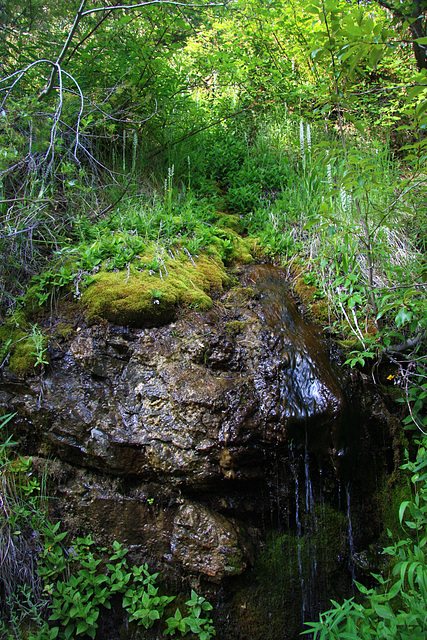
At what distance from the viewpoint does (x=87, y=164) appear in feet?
13.6

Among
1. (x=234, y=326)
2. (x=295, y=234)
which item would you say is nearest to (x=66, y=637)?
(x=234, y=326)

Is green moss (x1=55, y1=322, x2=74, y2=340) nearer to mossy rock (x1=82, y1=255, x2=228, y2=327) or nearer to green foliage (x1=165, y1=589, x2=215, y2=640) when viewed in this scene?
mossy rock (x1=82, y1=255, x2=228, y2=327)

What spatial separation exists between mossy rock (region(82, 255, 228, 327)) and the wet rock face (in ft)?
0.29

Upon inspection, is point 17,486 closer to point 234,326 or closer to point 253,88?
point 234,326

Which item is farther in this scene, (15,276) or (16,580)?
(15,276)

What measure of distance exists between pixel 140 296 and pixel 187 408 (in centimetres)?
86

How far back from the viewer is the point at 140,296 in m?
2.67

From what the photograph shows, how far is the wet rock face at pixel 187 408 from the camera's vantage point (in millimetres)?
2264

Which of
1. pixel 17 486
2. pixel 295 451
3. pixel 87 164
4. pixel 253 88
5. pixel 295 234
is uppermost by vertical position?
pixel 253 88

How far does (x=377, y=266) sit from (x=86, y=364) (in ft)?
8.16

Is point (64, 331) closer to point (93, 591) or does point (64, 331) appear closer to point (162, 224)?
point (162, 224)

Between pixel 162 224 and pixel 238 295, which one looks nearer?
pixel 238 295

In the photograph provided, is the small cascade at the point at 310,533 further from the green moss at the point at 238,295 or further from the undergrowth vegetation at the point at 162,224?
the green moss at the point at 238,295

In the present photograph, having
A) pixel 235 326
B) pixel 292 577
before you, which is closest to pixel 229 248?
pixel 235 326
